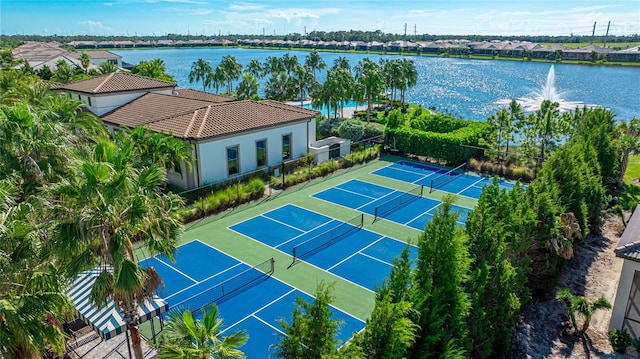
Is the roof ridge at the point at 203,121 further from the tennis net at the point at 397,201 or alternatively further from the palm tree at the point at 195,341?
the palm tree at the point at 195,341

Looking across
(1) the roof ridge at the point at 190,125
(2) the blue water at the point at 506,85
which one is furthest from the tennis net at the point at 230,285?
(2) the blue water at the point at 506,85

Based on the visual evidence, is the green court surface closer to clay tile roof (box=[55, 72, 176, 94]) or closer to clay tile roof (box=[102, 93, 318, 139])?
clay tile roof (box=[102, 93, 318, 139])

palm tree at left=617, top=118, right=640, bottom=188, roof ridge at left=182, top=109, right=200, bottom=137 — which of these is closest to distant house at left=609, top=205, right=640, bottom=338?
palm tree at left=617, top=118, right=640, bottom=188

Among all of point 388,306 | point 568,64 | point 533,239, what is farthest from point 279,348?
point 568,64

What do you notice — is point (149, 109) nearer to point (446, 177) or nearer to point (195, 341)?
point (446, 177)

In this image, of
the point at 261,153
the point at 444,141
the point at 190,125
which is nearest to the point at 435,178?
the point at 444,141

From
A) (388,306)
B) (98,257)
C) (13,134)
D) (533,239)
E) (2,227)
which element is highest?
(13,134)

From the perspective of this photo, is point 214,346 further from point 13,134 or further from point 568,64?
point 568,64
